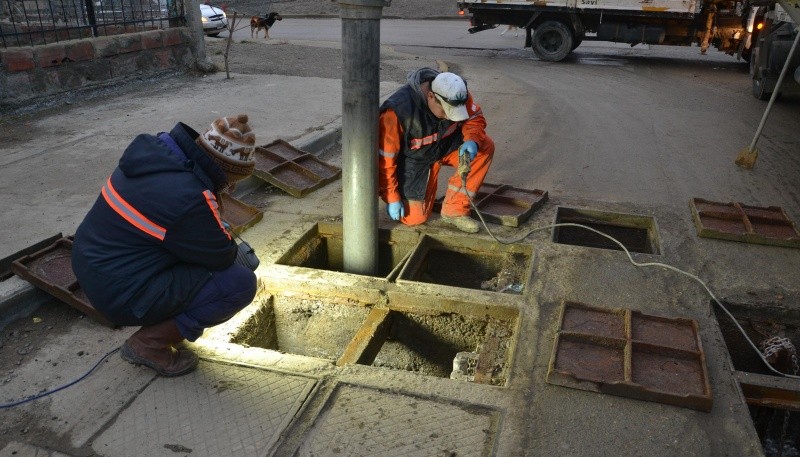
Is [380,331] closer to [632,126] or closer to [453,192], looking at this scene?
[453,192]

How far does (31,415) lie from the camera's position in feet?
8.84

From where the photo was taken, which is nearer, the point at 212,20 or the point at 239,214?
Answer: the point at 239,214

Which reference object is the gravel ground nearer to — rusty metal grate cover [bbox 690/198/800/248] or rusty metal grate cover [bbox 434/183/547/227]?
rusty metal grate cover [bbox 434/183/547/227]

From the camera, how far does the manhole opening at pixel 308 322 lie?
3699 millimetres

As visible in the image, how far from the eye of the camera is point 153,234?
8.34ft

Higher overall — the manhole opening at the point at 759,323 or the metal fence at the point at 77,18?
the metal fence at the point at 77,18

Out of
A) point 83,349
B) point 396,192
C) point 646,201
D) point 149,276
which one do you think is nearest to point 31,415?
point 83,349

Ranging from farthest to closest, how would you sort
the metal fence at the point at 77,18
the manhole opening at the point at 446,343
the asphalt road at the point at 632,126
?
1. the metal fence at the point at 77,18
2. the asphalt road at the point at 632,126
3. the manhole opening at the point at 446,343

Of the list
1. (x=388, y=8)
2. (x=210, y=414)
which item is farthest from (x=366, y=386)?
(x=388, y=8)

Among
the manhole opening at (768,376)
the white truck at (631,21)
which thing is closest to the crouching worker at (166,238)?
the manhole opening at (768,376)

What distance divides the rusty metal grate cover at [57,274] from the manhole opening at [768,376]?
11.1 feet

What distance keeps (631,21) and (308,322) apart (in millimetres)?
11336

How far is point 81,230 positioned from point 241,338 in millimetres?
1099

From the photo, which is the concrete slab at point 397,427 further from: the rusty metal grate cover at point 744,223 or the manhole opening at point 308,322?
the rusty metal grate cover at point 744,223
